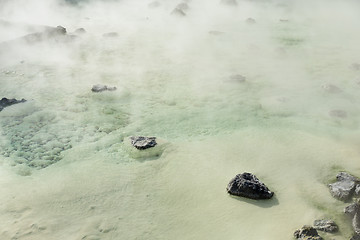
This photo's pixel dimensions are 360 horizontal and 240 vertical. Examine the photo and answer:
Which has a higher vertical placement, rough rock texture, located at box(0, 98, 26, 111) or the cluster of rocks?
the cluster of rocks

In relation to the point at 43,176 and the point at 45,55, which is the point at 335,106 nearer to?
the point at 43,176

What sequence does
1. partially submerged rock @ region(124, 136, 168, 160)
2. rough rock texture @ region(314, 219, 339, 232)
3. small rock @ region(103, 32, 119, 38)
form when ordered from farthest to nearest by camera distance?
small rock @ region(103, 32, 119, 38)
partially submerged rock @ region(124, 136, 168, 160)
rough rock texture @ region(314, 219, 339, 232)

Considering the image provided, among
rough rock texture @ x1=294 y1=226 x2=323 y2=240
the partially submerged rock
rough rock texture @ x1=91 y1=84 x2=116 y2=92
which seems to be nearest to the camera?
rough rock texture @ x1=294 y1=226 x2=323 y2=240

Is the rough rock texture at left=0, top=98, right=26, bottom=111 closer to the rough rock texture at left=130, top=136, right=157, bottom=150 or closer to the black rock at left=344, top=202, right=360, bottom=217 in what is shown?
the rough rock texture at left=130, top=136, right=157, bottom=150

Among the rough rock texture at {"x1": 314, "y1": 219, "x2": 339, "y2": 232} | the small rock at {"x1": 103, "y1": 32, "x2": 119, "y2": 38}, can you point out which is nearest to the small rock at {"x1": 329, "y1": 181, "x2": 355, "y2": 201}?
the rough rock texture at {"x1": 314, "y1": 219, "x2": 339, "y2": 232}

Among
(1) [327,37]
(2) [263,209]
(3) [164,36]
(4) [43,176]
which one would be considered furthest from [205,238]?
(1) [327,37]

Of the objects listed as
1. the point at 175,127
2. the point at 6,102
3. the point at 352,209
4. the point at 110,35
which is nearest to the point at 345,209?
the point at 352,209
